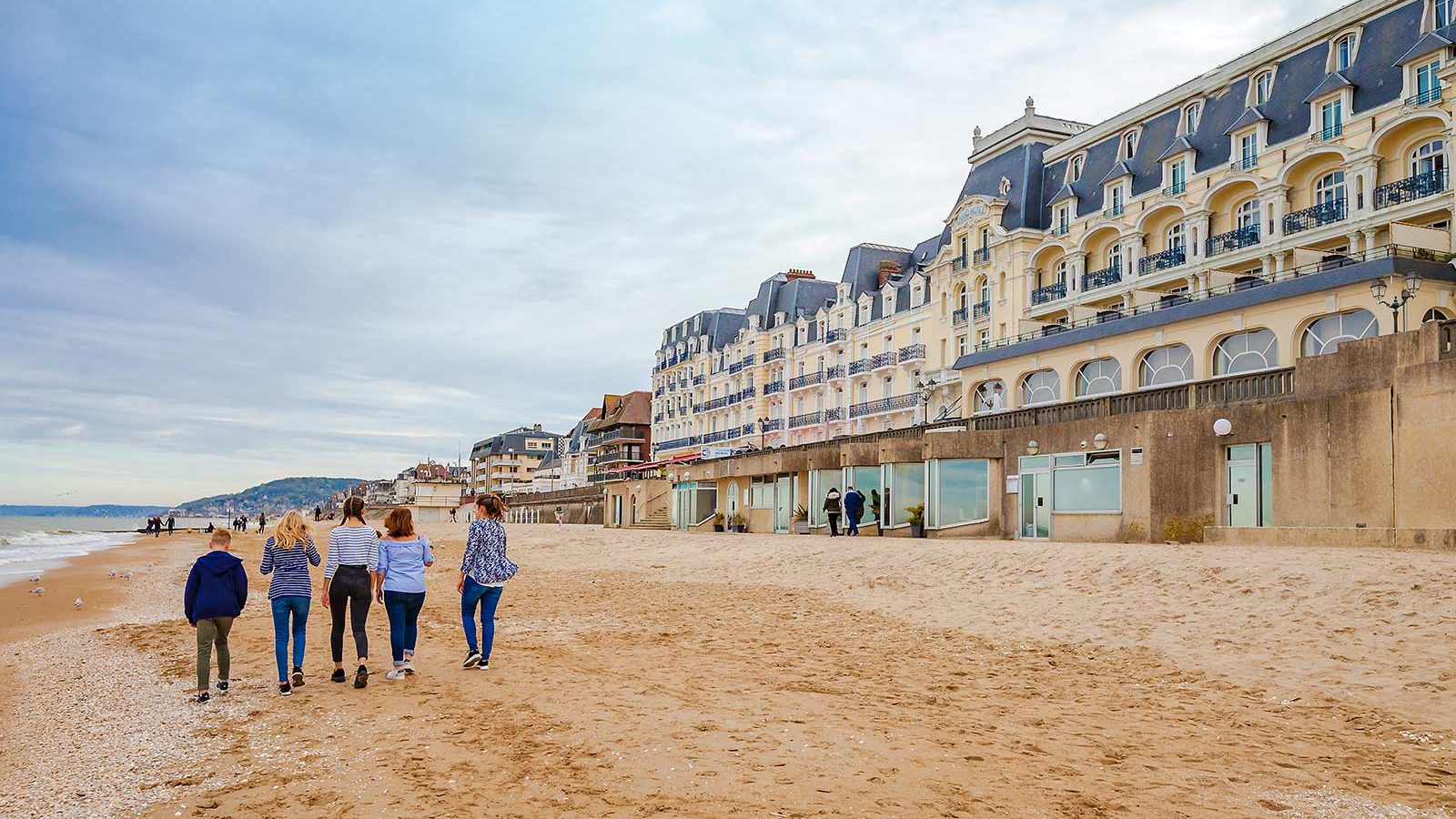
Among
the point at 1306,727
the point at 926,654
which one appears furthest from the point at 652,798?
the point at 926,654

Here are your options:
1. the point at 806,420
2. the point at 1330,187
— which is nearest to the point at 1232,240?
the point at 1330,187

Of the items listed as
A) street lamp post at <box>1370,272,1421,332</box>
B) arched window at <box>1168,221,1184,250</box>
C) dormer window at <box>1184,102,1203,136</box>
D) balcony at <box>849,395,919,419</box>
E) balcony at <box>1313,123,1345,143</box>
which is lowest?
balcony at <box>849,395,919,419</box>

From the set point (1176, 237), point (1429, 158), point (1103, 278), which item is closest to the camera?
point (1429, 158)

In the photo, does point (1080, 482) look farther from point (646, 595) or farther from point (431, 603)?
point (431, 603)

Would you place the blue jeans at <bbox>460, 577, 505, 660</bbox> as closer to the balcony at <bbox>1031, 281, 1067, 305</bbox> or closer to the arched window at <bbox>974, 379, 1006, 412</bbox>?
the arched window at <bbox>974, 379, 1006, 412</bbox>

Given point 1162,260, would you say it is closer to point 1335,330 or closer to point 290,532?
point 1335,330

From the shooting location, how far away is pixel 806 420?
56.6 meters

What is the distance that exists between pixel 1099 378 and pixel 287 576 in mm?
24304

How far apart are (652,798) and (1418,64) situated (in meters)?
30.6

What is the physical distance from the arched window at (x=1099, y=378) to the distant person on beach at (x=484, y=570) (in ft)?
71.9

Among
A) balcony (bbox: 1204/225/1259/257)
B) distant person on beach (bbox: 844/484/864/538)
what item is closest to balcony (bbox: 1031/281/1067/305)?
balcony (bbox: 1204/225/1259/257)

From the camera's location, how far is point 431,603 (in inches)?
646

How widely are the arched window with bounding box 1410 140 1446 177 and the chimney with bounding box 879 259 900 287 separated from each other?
27.7 meters

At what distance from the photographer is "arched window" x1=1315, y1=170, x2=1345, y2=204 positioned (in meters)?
28.6
